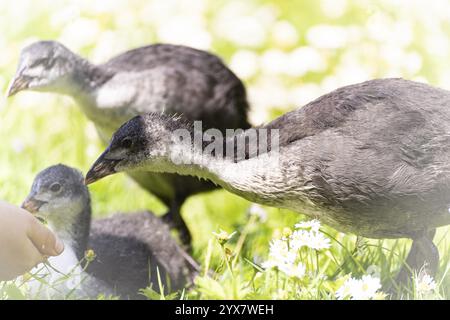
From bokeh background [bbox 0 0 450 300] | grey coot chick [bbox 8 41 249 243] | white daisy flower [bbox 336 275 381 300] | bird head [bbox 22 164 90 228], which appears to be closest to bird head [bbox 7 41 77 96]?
grey coot chick [bbox 8 41 249 243]

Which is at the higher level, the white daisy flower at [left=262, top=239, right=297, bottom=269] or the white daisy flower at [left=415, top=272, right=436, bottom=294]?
the white daisy flower at [left=262, top=239, right=297, bottom=269]

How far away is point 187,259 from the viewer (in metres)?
3.12

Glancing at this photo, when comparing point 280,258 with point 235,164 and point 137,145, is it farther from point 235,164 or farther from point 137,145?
point 137,145

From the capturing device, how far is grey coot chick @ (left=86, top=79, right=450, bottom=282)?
2.27 metres

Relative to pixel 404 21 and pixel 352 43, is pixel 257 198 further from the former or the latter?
pixel 352 43

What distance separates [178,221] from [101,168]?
0.96 metres

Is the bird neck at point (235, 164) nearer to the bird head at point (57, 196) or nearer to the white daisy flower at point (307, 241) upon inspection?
the white daisy flower at point (307, 241)

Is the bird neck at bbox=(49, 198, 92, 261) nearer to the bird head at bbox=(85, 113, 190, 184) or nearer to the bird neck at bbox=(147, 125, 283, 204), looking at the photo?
the bird head at bbox=(85, 113, 190, 184)

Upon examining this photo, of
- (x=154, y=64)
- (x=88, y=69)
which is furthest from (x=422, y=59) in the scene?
(x=88, y=69)

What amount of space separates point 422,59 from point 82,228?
4.91 ft

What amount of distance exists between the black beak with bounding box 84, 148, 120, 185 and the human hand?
27cm

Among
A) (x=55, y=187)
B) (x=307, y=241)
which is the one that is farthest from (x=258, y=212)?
(x=307, y=241)

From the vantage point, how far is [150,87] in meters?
3.25

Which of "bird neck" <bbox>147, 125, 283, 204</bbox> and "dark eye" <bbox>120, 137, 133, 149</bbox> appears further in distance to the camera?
"dark eye" <bbox>120, 137, 133, 149</bbox>
